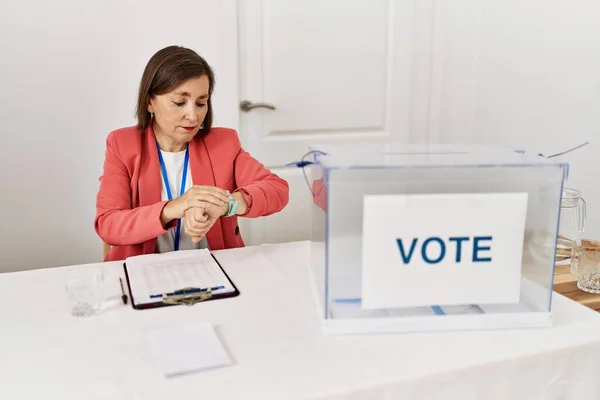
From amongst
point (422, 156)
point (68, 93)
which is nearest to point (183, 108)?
point (422, 156)

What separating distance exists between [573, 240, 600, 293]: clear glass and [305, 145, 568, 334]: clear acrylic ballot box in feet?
1.10

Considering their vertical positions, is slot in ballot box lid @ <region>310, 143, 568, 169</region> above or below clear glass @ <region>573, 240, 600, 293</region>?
above

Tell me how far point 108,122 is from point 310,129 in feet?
2.96

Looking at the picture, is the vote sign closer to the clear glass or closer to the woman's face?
the clear glass

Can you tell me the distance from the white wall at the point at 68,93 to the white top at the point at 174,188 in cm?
81

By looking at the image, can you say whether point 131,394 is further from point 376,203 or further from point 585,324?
point 585,324

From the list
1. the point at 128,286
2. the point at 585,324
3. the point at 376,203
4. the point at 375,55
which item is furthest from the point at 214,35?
the point at 585,324

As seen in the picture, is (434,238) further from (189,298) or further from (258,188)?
(258,188)

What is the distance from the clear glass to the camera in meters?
1.39

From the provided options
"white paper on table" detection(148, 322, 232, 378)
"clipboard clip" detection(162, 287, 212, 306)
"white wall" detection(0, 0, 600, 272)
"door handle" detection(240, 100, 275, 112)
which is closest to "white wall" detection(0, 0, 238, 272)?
"white wall" detection(0, 0, 600, 272)

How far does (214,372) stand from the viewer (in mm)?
961

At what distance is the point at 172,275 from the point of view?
1.36 m

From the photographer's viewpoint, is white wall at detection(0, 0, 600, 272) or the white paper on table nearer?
the white paper on table

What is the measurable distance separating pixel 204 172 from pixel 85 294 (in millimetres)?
670
